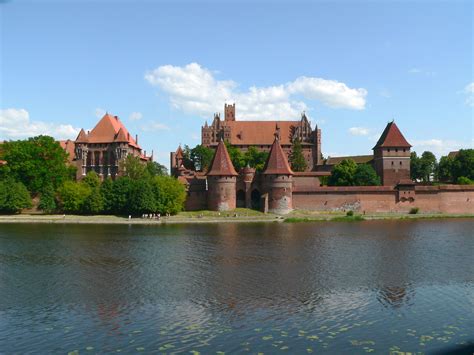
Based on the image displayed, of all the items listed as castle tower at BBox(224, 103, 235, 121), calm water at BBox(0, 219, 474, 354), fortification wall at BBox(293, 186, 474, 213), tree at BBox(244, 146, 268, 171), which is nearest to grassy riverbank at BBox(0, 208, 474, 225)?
fortification wall at BBox(293, 186, 474, 213)

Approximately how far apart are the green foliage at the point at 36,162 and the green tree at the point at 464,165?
48820 mm

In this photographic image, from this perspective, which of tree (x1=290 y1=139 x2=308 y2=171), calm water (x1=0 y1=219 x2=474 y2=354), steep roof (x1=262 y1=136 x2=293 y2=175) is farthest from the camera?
tree (x1=290 y1=139 x2=308 y2=171)

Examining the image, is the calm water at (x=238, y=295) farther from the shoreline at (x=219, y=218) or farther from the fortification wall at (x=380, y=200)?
the fortification wall at (x=380, y=200)

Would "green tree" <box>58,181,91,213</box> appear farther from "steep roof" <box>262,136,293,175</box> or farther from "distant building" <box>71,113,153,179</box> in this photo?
"steep roof" <box>262,136,293,175</box>

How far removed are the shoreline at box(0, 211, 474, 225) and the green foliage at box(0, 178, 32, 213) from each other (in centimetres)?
115

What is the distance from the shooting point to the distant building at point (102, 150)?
61.5m

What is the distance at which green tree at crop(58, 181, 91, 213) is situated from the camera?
49562 millimetres

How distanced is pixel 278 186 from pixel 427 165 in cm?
3324

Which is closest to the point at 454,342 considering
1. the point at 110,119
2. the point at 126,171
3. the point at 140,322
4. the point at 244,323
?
the point at 244,323

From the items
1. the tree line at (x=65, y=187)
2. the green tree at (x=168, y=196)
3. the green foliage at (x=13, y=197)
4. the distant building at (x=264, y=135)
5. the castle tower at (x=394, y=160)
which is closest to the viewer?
the green tree at (x=168, y=196)

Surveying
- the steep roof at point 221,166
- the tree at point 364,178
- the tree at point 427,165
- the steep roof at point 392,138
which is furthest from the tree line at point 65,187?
the tree at point 427,165

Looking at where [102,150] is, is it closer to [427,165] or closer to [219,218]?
[219,218]

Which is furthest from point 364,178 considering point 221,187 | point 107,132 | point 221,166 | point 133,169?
point 107,132

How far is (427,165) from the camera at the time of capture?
236ft
